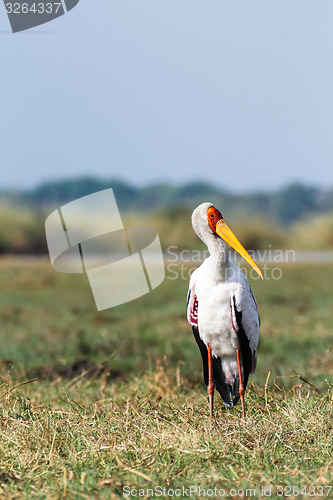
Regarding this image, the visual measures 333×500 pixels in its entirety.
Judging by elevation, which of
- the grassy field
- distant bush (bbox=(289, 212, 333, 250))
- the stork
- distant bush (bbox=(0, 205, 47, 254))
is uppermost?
the stork

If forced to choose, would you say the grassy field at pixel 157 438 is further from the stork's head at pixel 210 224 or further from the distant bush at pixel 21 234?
the distant bush at pixel 21 234

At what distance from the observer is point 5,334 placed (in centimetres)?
941

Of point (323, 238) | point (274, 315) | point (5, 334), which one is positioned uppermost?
point (5, 334)

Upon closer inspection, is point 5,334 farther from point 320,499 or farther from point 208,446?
point 320,499

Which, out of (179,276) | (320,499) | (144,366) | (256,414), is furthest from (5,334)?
(179,276)

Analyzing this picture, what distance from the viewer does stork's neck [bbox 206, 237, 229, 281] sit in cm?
381

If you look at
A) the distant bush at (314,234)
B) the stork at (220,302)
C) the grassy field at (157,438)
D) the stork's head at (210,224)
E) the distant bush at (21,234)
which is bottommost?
the distant bush at (314,234)

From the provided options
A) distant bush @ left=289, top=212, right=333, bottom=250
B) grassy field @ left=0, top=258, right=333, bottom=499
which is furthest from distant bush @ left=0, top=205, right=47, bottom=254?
grassy field @ left=0, top=258, right=333, bottom=499

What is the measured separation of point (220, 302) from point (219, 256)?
9.9 inches

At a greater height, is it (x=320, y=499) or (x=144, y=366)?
(x=320, y=499)

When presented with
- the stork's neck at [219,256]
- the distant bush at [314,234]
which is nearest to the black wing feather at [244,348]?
the stork's neck at [219,256]

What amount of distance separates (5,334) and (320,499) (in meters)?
6.90

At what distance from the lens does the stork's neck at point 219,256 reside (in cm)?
381

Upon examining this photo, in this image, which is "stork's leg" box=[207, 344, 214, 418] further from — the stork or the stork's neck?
the stork's neck
